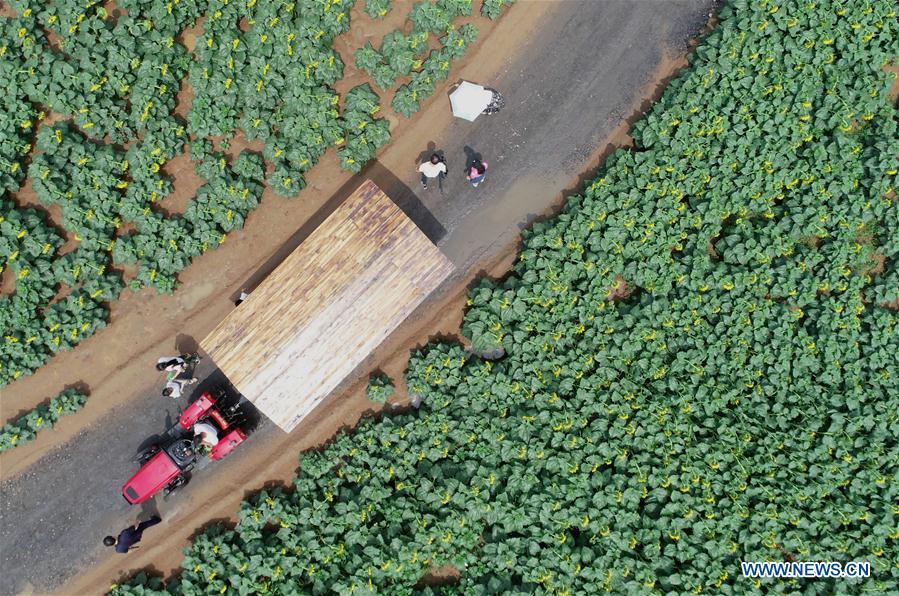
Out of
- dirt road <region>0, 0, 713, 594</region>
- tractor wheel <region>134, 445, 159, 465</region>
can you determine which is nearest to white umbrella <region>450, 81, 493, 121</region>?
dirt road <region>0, 0, 713, 594</region>

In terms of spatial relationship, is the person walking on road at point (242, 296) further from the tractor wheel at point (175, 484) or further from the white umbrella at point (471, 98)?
the white umbrella at point (471, 98)

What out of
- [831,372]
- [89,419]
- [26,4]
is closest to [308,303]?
[89,419]

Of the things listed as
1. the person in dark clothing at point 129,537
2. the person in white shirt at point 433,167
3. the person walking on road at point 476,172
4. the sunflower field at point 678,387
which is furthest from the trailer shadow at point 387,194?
the person in dark clothing at point 129,537

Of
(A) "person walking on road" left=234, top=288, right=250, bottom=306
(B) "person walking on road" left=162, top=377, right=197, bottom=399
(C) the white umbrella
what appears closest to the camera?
(A) "person walking on road" left=234, top=288, right=250, bottom=306

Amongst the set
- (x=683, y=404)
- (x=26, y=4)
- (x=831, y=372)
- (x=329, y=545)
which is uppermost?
(x=26, y=4)

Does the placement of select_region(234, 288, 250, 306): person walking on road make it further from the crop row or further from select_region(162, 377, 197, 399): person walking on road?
the crop row

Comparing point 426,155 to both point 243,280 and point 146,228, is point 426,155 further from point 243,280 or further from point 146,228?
point 146,228

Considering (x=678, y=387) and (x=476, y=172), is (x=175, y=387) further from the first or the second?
(x=678, y=387)
